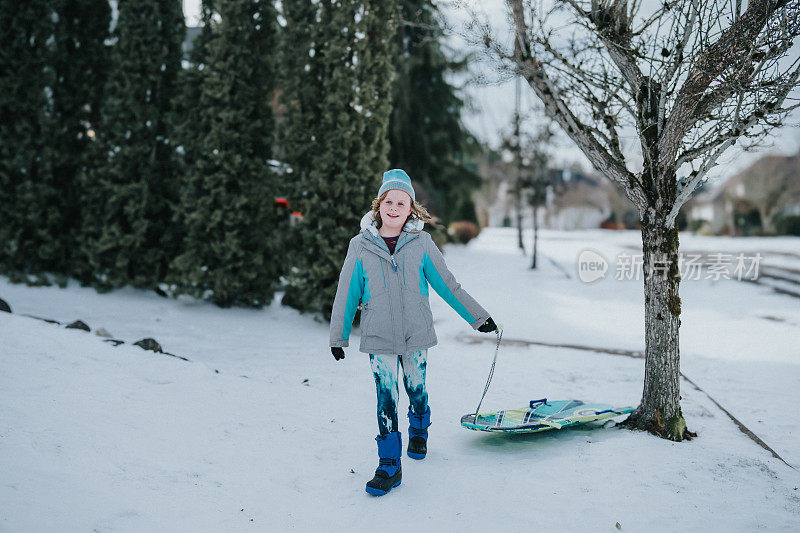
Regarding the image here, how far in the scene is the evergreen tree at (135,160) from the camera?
8.56 metres

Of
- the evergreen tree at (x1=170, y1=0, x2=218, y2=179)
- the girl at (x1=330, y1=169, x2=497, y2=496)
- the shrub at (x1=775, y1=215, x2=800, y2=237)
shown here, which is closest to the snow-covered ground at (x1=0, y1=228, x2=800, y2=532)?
the girl at (x1=330, y1=169, x2=497, y2=496)

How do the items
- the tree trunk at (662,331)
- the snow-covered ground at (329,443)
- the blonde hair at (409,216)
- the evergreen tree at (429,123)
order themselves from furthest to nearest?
1. the evergreen tree at (429,123)
2. the tree trunk at (662,331)
3. the blonde hair at (409,216)
4. the snow-covered ground at (329,443)

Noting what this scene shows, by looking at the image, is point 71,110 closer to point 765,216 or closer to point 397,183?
point 397,183

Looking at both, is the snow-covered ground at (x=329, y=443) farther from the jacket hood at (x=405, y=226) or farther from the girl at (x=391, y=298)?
the jacket hood at (x=405, y=226)

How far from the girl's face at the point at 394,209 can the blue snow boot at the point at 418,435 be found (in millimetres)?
1367

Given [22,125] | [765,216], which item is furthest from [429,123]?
[765,216]

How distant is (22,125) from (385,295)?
8.03 m

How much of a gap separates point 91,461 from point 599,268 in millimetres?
13881

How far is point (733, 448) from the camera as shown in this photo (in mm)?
4102

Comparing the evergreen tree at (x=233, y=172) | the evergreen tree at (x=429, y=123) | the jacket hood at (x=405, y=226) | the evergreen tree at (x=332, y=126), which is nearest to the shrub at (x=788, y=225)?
the evergreen tree at (x=429, y=123)

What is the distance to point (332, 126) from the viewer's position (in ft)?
26.6

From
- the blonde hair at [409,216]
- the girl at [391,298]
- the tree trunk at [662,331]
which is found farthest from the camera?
the tree trunk at [662,331]

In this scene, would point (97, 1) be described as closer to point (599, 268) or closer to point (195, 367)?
point (195, 367)

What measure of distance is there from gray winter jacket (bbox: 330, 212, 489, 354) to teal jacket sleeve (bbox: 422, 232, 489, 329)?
4 cm
